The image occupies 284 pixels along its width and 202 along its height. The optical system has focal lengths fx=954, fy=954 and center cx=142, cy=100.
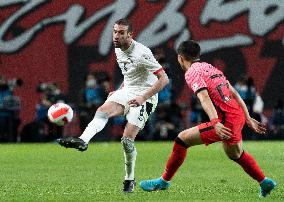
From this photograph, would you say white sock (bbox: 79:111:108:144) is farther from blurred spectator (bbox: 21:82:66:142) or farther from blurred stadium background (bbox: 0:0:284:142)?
blurred stadium background (bbox: 0:0:284:142)

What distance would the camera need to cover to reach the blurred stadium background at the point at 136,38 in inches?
1169

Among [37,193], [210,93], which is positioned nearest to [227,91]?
[210,93]

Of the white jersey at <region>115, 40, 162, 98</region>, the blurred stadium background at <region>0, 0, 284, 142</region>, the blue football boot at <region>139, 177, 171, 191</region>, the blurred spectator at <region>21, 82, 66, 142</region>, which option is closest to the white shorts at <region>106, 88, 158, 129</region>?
the white jersey at <region>115, 40, 162, 98</region>

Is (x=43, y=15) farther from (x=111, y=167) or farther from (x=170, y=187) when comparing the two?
(x=170, y=187)

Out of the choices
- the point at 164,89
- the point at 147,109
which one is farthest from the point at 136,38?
the point at 147,109

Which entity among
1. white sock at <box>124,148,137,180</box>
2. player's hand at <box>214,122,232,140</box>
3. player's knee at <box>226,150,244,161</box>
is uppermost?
player's hand at <box>214,122,232,140</box>

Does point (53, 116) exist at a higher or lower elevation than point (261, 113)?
higher

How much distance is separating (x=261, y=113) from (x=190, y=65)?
59.6ft

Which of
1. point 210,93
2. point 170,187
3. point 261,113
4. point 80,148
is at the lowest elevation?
point 261,113

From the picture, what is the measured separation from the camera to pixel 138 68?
40.5 feet

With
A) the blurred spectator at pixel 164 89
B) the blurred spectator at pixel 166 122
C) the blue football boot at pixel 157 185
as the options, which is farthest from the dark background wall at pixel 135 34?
the blue football boot at pixel 157 185

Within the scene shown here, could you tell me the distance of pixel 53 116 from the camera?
12258 millimetres

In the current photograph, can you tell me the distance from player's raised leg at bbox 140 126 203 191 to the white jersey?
46.5 inches

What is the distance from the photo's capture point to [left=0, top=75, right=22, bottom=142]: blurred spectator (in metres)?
27.7
